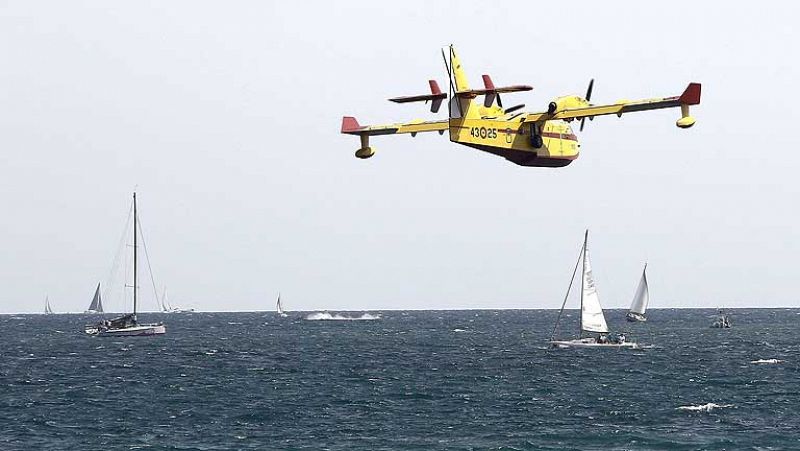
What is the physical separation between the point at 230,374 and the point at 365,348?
49.4 meters

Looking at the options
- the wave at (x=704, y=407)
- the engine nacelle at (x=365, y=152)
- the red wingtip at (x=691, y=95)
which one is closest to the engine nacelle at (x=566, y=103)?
the red wingtip at (x=691, y=95)

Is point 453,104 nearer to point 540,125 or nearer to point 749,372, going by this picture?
point 540,125

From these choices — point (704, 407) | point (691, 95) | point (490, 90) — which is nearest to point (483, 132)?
point (490, 90)

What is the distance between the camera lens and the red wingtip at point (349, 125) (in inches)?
2026

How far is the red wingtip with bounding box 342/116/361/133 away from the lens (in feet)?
169

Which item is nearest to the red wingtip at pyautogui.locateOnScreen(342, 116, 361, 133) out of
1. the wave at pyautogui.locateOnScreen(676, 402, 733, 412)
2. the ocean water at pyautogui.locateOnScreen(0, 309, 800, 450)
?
the ocean water at pyautogui.locateOnScreen(0, 309, 800, 450)

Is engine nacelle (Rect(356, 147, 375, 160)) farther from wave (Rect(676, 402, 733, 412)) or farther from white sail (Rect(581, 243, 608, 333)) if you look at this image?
white sail (Rect(581, 243, 608, 333))

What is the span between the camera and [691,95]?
46750 mm

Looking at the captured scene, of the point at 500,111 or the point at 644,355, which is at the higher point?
the point at 500,111

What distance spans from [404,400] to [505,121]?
1692 inches

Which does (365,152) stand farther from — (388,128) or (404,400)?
(404,400)

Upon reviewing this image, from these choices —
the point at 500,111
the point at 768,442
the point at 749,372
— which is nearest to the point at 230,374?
the point at 749,372

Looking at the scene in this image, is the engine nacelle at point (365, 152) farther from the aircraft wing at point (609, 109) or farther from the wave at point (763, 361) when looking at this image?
the wave at point (763, 361)

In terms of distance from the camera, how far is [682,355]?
452 ft
